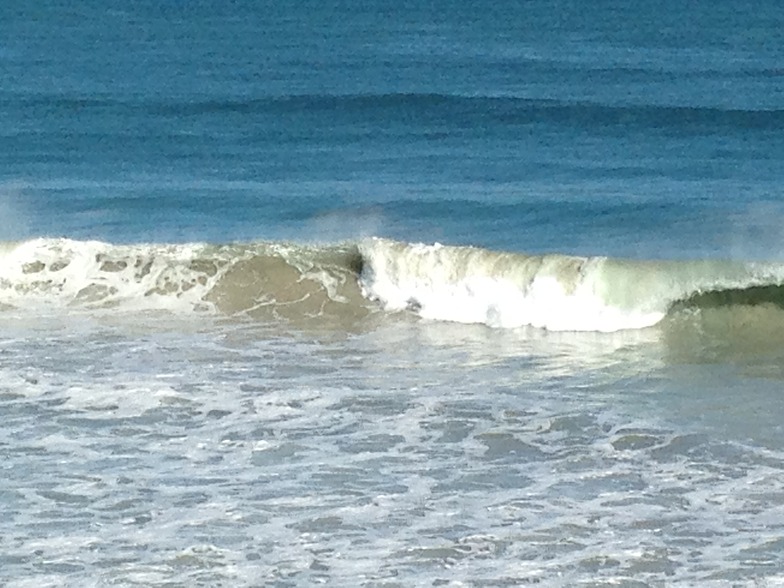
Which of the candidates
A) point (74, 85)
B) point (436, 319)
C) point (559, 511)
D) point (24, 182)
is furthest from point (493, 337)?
point (74, 85)

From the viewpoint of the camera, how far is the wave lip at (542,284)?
11.3 m

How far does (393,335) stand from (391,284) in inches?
42.9

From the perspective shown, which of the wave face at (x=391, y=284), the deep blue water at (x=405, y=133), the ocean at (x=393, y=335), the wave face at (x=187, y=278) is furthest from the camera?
the deep blue water at (x=405, y=133)

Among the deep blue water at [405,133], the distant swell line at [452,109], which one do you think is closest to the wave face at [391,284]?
the deep blue water at [405,133]

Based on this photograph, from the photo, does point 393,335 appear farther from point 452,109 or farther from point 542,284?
point 452,109

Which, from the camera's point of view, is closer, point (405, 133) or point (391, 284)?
point (391, 284)

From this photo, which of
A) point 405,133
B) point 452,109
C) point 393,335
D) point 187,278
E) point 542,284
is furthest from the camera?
point 452,109

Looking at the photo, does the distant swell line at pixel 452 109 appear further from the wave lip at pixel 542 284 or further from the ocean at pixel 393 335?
the wave lip at pixel 542 284

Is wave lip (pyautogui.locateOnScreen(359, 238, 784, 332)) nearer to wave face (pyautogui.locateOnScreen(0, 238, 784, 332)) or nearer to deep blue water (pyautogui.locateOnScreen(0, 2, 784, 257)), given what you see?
wave face (pyautogui.locateOnScreen(0, 238, 784, 332))

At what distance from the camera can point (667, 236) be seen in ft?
44.9

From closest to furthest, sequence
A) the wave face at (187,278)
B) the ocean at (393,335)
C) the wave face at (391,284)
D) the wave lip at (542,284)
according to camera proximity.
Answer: the ocean at (393,335) → the wave lip at (542,284) → the wave face at (391,284) → the wave face at (187,278)

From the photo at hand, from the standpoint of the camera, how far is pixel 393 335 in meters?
10.9

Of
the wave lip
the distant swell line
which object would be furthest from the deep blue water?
the wave lip

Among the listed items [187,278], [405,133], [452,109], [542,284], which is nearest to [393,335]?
[542,284]
